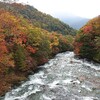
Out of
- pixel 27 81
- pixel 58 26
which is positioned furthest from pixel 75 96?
pixel 58 26

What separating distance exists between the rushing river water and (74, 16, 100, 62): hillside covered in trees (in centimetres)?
1543

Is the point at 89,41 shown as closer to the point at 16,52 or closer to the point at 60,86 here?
the point at 16,52

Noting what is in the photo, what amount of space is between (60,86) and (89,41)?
31.0 meters

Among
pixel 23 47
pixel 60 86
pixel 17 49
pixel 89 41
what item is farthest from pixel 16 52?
pixel 89 41

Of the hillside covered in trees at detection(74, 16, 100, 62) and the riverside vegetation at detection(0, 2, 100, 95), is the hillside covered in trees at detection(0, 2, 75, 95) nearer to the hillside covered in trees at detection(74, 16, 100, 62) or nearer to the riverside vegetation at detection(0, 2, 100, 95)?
the riverside vegetation at detection(0, 2, 100, 95)

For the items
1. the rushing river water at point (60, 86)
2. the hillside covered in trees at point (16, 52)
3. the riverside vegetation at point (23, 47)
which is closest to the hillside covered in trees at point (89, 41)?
the riverside vegetation at point (23, 47)

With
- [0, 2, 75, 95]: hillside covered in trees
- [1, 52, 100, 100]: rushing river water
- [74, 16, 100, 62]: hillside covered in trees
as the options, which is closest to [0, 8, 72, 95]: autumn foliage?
[0, 2, 75, 95]: hillside covered in trees

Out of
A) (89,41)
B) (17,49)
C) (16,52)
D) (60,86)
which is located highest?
(17,49)

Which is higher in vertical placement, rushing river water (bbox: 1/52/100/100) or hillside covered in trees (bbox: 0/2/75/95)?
hillside covered in trees (bbox: 0/2/75/95)

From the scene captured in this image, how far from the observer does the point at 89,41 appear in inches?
2569

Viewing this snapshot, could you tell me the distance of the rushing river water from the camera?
31.8 m

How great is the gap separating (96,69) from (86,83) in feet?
40.8

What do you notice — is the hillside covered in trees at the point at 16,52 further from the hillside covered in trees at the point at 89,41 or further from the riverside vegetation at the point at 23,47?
the hillside covered in trees at the point at 89,41

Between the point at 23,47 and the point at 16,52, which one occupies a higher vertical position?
the point at 23,47
